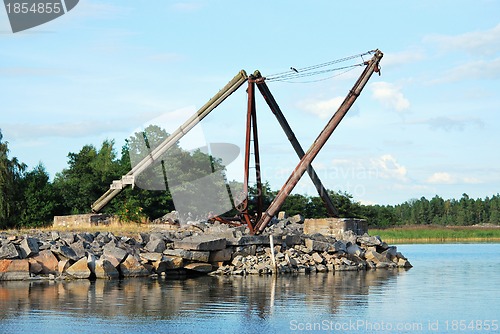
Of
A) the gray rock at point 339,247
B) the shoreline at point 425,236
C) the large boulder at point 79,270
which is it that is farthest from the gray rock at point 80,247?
the shoreline at point 425,236

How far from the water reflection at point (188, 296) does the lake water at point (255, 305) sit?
0.03 meters

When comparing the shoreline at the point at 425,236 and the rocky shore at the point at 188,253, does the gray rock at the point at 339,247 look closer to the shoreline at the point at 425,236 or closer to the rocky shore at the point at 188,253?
the rocky shore at the point at 188,253

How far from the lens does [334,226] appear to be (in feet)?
116

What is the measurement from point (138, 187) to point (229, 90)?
1480 centimetres

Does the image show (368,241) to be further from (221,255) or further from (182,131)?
(182,131)

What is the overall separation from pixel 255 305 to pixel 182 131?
53.4 feet

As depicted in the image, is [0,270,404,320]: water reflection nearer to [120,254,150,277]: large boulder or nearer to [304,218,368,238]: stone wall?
[120,254,150,277]: large boulder

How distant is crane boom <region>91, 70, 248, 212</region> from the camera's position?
109ft

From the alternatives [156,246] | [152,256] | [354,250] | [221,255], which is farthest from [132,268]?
[354,250]

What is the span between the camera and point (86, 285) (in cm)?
2434

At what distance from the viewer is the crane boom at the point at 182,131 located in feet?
109

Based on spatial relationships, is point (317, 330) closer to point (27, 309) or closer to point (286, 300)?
point (286, 300)

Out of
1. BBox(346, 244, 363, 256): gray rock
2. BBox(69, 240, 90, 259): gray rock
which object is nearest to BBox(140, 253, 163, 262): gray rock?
BBox(69, 240, 90, 259): gray rock

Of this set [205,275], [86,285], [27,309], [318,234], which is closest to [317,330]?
[27,309]
